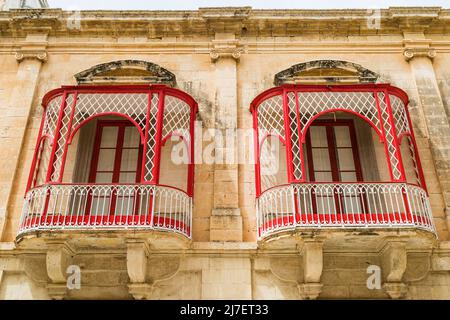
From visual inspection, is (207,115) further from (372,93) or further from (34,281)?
(34,281)

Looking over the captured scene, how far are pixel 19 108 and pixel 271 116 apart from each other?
5.17 m

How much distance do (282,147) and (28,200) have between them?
15.5 ft

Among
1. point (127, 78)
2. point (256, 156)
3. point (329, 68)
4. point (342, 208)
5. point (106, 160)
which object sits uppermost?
point (329, 68)

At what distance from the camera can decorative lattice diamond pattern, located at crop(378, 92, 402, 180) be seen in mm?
7696

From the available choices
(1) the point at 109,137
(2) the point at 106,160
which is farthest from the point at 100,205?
(1) the point at 109,137

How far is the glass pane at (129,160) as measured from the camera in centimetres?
866

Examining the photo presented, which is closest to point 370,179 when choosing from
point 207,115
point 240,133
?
point 240,133

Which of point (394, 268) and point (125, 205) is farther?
point (125, 205)

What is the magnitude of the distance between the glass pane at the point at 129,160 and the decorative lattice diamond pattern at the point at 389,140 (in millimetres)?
4731

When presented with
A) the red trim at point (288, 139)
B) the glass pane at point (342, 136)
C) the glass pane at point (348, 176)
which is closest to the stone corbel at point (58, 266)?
the red trim at point (288, 139)

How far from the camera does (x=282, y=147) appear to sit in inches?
343

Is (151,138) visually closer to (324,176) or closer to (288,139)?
(288,139)

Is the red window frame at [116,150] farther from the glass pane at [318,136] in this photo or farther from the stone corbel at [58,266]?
the glass pane at [318,136]

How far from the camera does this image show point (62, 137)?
8.36 meters
